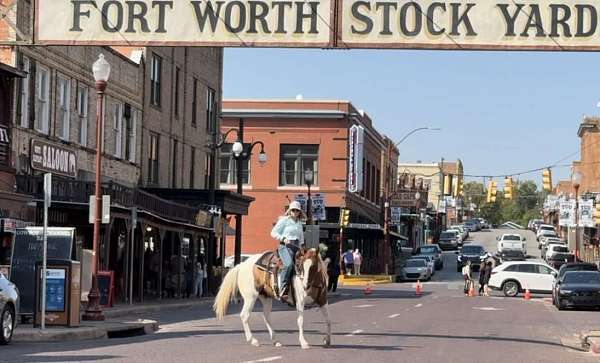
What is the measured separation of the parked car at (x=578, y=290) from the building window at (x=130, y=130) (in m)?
17.2

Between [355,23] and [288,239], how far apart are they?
3.97 metres

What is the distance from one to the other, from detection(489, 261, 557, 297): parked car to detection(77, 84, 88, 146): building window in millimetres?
21796

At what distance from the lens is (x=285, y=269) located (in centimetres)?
1781

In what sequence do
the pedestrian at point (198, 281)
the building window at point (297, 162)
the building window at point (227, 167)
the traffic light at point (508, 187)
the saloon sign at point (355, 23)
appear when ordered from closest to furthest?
1. the saloon sign at point (355, 23)
2. the pedestrian at point (198, 281)
3. the traffic light at point (508, 187)
4. the building window at point (297, 162)
5. the building window at point (227, 167)

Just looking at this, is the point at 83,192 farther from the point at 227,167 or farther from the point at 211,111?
the point at 227,167

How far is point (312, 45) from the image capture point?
18922 mm

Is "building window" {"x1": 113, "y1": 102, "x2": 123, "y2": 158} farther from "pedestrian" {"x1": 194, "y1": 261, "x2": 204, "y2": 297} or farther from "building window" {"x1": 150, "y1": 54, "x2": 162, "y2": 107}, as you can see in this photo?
"pedestrian" {"x1": 194, "y1": 261, "x2": 204, "y2": 297}

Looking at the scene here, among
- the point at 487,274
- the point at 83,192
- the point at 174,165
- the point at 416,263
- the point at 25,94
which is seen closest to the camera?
the point at 83,192

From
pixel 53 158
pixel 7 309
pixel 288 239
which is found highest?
pixel 53 158

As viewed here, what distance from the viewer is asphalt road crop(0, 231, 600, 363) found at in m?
16.7

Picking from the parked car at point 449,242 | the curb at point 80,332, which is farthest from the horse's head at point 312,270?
the parked car at point 449,242

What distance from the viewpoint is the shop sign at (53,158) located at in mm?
32144

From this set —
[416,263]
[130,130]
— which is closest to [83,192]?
[130,130]

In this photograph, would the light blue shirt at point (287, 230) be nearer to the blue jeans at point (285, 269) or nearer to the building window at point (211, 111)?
the blue jeans at point (285, 269)
